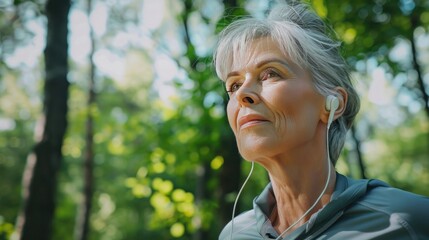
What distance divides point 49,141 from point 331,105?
3603 millimetres

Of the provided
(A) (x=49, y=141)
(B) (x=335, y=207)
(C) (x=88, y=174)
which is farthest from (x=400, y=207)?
(C) (x=88, y=174)

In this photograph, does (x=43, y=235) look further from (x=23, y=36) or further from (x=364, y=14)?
(x=23, y=36)

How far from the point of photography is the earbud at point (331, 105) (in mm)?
1889

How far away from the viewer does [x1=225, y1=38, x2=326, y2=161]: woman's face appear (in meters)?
1.82

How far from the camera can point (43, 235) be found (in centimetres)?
463

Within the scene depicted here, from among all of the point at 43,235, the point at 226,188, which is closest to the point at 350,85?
the point at 226,188

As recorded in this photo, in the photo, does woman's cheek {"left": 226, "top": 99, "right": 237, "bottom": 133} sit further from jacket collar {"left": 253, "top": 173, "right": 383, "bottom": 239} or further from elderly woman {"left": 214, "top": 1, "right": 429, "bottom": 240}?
jacket collar {"left": 253, "top": 173, "right": 383, "bottom": 239}

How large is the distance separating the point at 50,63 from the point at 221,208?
7.36ft

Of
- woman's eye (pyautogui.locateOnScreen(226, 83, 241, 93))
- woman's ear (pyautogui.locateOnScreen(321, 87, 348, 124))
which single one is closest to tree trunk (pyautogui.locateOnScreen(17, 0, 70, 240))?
woman's eye (pyautogui.locateOnScreen(226, 83, 241, 93))

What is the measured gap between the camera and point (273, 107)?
71.8 inches

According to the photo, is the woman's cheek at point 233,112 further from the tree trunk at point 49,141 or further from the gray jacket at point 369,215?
the tree trunk at point 49,141

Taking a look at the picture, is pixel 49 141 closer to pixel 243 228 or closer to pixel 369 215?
pixel 243 228

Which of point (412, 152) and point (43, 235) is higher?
point (43, 235)

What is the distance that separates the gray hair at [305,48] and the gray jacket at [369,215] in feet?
1.00
